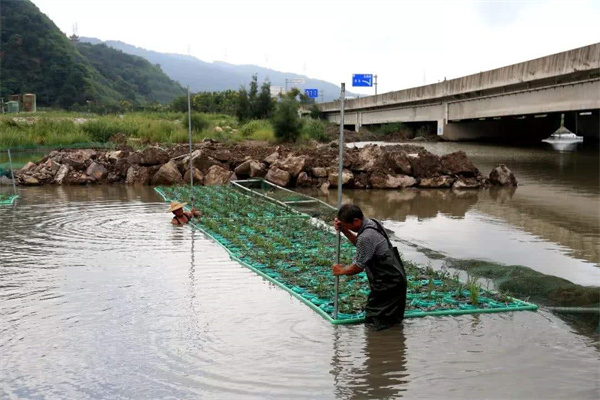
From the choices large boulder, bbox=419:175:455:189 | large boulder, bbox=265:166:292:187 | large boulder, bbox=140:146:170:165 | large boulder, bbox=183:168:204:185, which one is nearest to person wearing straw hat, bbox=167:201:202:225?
large boulder, bbox=265:166:292:187

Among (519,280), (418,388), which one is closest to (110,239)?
(519,280)

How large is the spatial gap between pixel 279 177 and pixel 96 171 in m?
6.43

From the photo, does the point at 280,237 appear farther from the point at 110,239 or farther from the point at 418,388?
the point at 418,388

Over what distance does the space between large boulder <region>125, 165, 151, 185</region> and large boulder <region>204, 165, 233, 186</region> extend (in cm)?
213

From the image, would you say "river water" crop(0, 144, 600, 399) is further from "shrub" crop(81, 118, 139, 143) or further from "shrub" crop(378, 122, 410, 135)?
"shrub" crop(378, 122, 410, 135)

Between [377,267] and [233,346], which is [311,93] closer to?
[377,267]

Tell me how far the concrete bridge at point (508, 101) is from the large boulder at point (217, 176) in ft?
33.3

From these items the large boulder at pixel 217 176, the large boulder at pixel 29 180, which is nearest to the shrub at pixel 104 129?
the large boulder at pixel 29 180

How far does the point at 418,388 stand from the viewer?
472 cm

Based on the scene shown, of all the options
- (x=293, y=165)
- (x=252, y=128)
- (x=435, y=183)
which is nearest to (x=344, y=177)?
(x=293, y=165)

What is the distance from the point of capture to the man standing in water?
589 cm

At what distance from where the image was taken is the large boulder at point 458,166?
762 inches

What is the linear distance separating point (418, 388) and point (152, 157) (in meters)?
17.5

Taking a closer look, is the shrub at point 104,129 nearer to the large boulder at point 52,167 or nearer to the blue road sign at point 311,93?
the large boulder at point 52,167
